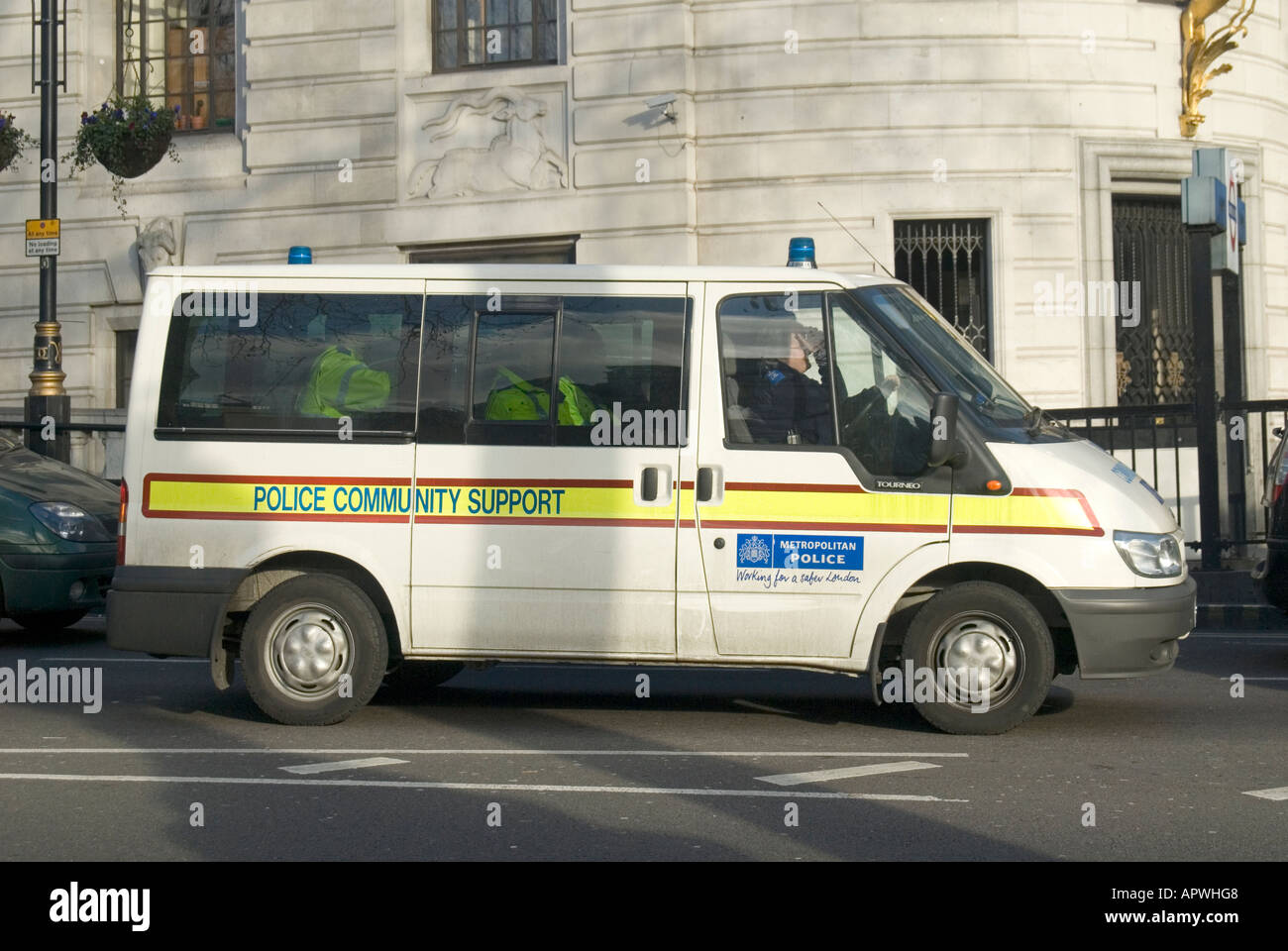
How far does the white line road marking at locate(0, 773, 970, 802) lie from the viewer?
677 centimetres

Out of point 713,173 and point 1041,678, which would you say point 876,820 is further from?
point 713,173

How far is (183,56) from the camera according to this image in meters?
21.7

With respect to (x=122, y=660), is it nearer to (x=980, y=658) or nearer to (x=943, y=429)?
(x=980, y=658)

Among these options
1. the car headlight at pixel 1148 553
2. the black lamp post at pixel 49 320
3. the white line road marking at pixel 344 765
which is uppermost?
the black lamp post at pixel 49 320

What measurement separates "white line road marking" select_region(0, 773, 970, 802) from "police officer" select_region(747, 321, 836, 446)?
1.89m

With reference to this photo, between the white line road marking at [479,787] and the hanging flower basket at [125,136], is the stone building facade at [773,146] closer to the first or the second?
the hanging flower basket at [125,136]

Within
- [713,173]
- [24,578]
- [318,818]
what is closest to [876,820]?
[318,818]

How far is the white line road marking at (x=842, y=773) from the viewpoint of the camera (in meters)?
7.09

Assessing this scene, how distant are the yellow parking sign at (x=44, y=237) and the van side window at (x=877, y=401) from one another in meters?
10.8

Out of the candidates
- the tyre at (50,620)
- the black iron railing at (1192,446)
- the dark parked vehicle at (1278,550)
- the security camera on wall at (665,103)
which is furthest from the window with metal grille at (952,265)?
the tyre at (50,620)

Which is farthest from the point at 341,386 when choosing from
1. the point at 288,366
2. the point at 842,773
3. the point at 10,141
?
the point at 10,141

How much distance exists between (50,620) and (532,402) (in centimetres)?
598

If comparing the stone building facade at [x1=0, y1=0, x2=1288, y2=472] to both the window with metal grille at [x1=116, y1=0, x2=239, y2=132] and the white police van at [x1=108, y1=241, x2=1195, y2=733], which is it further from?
the white police van at [x1=108, y1=241, x2=1195, y2=733]

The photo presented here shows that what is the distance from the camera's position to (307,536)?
8453 mm
